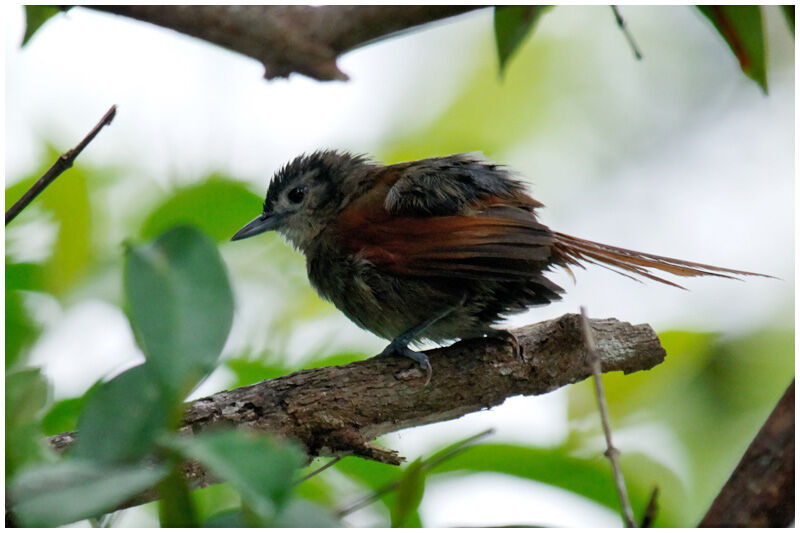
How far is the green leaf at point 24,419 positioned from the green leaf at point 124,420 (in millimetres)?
74

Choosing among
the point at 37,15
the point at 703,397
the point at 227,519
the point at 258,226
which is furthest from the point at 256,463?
the point at 703,397

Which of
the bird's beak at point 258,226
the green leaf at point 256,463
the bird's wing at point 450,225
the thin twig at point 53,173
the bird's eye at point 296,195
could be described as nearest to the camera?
the green leaf at point 256,463

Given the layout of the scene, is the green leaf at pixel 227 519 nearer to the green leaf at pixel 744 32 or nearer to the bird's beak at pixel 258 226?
the green leaf at pixel 744 32

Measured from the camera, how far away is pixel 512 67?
4.11m

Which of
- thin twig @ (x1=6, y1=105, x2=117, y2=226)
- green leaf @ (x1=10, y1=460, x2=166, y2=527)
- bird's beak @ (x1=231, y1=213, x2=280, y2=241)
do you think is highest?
thin twig @ (x1=6, y1=105, x2=117, y2=226)

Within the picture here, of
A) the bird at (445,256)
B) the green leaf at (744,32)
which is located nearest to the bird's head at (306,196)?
the bird at (445,256)

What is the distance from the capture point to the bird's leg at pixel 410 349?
229 centimetres

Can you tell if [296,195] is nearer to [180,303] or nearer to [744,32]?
[744,32]

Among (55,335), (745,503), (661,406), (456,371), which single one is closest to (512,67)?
(661,406)

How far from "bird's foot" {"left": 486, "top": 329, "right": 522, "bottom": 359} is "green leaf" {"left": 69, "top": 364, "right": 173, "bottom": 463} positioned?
1631 mm

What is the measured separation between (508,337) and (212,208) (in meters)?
0.99

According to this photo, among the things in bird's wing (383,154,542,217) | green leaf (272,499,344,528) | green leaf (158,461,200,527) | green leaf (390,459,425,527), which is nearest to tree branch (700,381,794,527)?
green leaf (390,459,425,527)

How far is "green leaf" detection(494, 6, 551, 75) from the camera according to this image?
1.89 metres

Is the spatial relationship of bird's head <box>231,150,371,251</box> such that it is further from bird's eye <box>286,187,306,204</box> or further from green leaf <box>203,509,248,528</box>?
green leaf <box>203,509,248,528</box>
